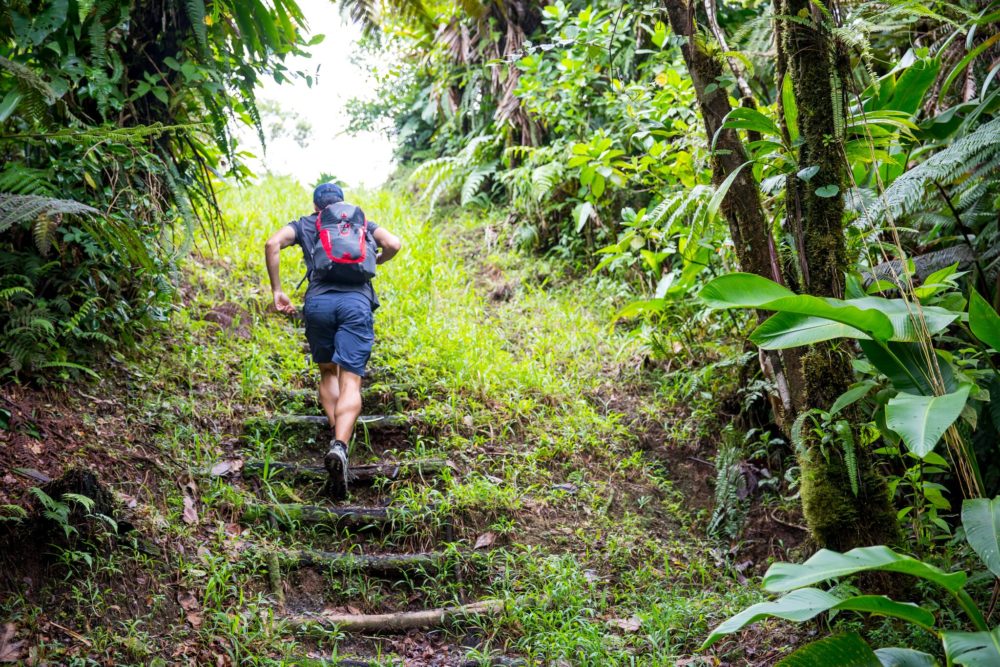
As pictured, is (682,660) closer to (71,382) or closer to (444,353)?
(444,353)

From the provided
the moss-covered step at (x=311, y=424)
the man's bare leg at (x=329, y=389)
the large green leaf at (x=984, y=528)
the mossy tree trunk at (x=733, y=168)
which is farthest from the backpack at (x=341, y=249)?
the large green leaf at (x=984, y=528)

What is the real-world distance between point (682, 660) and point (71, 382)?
3.59 meters

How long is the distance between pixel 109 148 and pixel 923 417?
4495mm

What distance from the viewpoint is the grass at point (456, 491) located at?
344 centimetres

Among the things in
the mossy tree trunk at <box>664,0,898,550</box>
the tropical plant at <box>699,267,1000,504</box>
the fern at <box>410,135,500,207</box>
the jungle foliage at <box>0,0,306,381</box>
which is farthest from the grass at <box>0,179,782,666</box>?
the fern at <box>410,135,500,207</box>

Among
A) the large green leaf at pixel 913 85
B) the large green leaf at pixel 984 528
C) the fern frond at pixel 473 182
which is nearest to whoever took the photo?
the large green leaf at pixel 984 528

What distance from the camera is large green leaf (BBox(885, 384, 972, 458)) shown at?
2.07 m

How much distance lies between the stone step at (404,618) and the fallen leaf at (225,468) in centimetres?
112

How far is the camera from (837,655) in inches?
87.1

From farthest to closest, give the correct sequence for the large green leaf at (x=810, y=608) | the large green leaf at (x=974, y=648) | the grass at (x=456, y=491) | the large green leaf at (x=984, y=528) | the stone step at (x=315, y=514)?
the stone step at (x=315, y=514) → the grass at (x=456, y=491) → the large green leaf at (x=984, y=528) → the large green leaf at (x=810, y=608) → the large green leaf at (x=974, y=648)

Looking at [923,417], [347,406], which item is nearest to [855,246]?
[923,417]

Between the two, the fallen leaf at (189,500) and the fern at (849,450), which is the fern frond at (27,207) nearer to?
the fallen leaf at (189,500)

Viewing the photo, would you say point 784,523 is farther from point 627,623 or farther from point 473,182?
point 473,182

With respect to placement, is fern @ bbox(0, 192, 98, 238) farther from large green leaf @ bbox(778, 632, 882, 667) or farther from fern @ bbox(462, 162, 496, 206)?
fern @ bbox(462, 162, 496, 206)
